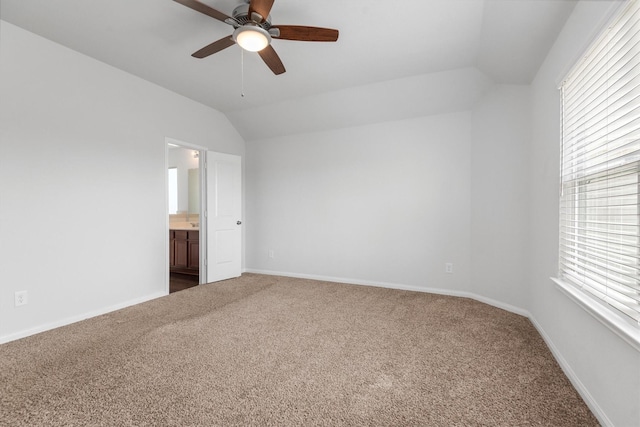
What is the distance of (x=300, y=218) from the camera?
4844 millimetres

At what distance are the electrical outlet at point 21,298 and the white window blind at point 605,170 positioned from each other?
4.25m

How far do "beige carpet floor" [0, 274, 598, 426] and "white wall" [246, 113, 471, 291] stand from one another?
0.98 metres

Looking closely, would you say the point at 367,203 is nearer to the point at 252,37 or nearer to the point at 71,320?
the point at 252,37

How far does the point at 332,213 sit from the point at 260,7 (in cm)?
307

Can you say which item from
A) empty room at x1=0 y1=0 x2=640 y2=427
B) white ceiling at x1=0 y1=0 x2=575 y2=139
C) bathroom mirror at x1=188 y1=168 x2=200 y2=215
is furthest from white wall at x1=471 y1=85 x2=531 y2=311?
bathroom mirror at x1=188 y1=168 x2=200 y2=215

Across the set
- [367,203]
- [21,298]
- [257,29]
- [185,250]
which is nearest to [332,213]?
[367,203]

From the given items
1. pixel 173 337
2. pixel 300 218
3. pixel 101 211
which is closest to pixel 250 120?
pixel 300 218

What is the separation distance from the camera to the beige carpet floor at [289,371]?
1564 mm

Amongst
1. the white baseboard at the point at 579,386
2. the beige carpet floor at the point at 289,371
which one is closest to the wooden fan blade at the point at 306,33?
the beige carpet floor at the point at 289,371

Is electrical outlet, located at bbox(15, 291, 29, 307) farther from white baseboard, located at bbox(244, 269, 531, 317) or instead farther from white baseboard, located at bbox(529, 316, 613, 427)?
white baseboard, located at bbox(529, 316, 613, 427)

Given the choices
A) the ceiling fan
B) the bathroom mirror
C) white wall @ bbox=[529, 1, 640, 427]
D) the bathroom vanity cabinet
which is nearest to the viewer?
white wall @ bbox=[529, 1, 640, 427]

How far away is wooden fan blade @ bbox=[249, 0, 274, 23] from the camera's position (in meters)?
1.86

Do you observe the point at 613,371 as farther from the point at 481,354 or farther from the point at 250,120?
the point at 250,120

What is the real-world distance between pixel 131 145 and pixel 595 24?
13.8ft
